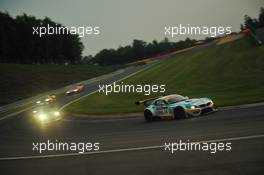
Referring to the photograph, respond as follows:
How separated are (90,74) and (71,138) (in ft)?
188

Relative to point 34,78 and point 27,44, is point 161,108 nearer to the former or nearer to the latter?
point 34,78

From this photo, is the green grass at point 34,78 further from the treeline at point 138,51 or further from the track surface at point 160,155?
the track surface at point 160,155

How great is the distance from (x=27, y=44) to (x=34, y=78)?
16164 millimetres

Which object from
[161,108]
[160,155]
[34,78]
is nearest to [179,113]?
[161,108]

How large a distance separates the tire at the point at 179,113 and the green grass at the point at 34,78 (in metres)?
39.5

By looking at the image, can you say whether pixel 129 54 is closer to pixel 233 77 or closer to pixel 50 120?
pixel 233 77

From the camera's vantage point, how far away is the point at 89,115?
27547 mm

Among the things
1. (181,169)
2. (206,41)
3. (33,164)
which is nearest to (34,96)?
(206,41)

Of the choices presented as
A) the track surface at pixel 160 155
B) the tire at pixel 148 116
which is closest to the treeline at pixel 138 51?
the tire at pixel 148 116

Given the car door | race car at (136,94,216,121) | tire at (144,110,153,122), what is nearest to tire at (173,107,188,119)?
race car at (136,94,216,121)

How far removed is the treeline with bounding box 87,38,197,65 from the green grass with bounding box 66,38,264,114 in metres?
23.4

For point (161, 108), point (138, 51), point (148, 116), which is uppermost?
point (138, 51)

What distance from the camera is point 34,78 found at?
65.6 metres

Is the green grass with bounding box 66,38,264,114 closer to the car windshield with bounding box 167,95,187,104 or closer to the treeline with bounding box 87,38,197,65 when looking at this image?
the car windshield with bounding box 167,95,187,104
